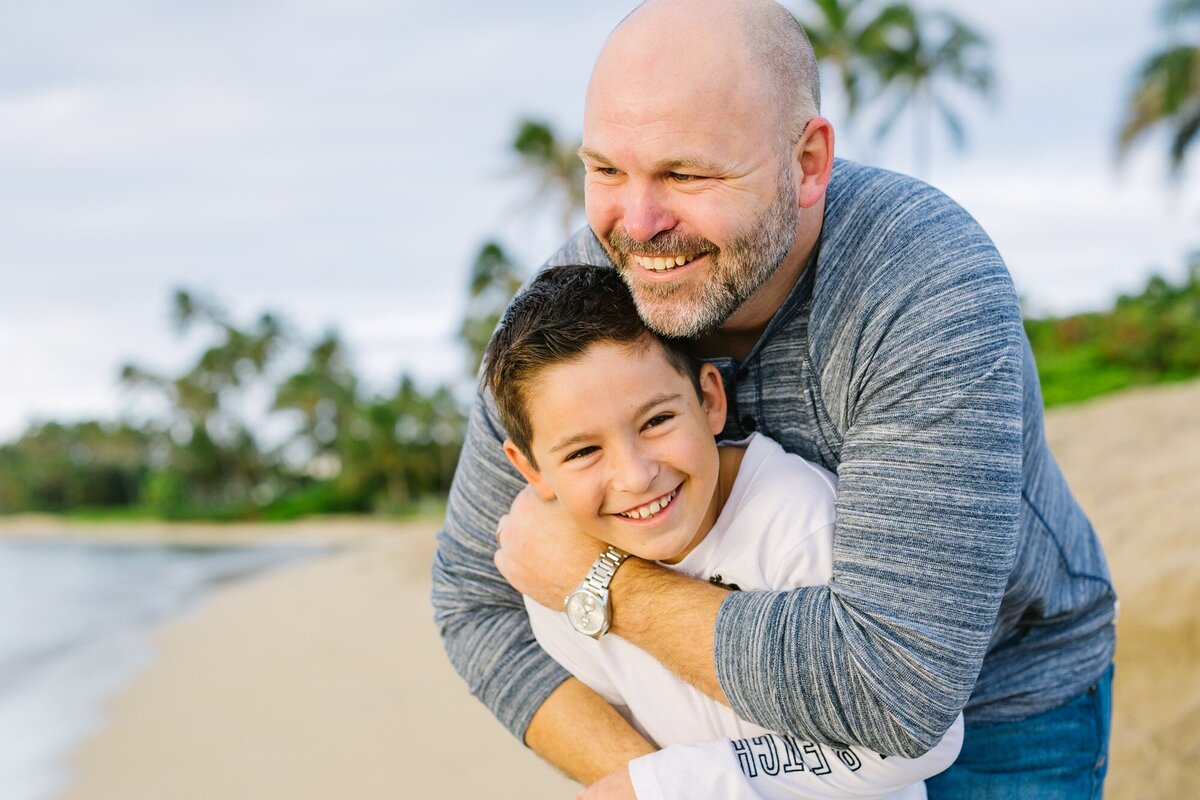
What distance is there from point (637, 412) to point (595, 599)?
416 millimetres

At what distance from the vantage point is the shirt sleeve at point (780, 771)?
1.98m

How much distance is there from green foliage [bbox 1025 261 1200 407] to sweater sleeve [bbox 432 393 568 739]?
16617 mm

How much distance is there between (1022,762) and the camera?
8.05 ft

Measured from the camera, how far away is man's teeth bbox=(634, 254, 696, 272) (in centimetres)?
215

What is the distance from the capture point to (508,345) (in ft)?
7.42

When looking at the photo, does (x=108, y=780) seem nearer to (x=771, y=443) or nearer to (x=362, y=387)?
(x=771, y=443)

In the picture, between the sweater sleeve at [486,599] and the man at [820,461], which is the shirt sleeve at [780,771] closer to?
the man at [820,461]

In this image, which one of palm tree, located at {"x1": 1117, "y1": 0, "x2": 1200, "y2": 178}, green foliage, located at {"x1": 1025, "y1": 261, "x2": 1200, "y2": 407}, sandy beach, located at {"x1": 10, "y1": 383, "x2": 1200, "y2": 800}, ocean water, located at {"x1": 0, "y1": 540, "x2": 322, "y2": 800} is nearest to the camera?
sandy beach, located at {"x1": 10, "y1": 383, "x2": 1200, "y2": 800}

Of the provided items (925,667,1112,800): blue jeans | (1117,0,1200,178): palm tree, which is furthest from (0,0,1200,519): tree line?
(925,667,1112,800): blue jeans

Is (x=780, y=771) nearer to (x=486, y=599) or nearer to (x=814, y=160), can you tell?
(x=486, y=599)

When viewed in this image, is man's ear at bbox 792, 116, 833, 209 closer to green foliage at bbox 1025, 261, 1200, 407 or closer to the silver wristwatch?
the silver wristwatch

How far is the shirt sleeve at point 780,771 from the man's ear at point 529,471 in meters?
0.66

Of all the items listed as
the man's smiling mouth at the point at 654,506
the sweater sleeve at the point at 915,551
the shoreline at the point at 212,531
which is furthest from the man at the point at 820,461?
the shoreline at the point at 212,531

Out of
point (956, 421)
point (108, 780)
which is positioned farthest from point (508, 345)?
point (108, 780)
